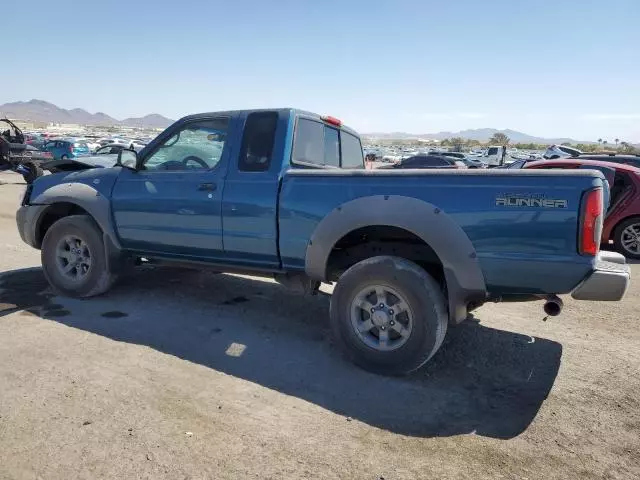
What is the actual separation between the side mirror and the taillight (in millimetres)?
3973

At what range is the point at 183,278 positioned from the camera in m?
6.21

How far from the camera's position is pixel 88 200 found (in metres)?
5.11

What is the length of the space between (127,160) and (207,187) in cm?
107

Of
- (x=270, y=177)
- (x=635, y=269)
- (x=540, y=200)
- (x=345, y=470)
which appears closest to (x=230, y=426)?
(x=345, y=470)

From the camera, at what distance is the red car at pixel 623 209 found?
8211mm

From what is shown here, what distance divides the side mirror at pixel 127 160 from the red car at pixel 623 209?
22.3ft

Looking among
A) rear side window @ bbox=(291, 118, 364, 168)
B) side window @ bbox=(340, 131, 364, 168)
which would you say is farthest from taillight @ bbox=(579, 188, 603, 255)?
side window @ bbox=(340, 131, 364, 168)

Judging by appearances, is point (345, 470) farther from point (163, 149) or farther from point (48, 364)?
point (163, 149)

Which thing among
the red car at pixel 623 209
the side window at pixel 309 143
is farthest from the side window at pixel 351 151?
the red car at pixel 623 209

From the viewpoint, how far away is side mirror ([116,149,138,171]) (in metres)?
4.96

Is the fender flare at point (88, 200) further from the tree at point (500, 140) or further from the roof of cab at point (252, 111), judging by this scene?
the tree at point (500, 140)

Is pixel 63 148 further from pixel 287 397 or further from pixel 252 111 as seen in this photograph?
pixel 287 397

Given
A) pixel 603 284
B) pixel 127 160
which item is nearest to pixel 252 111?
pixel 127 160

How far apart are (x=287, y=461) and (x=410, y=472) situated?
0.65m
